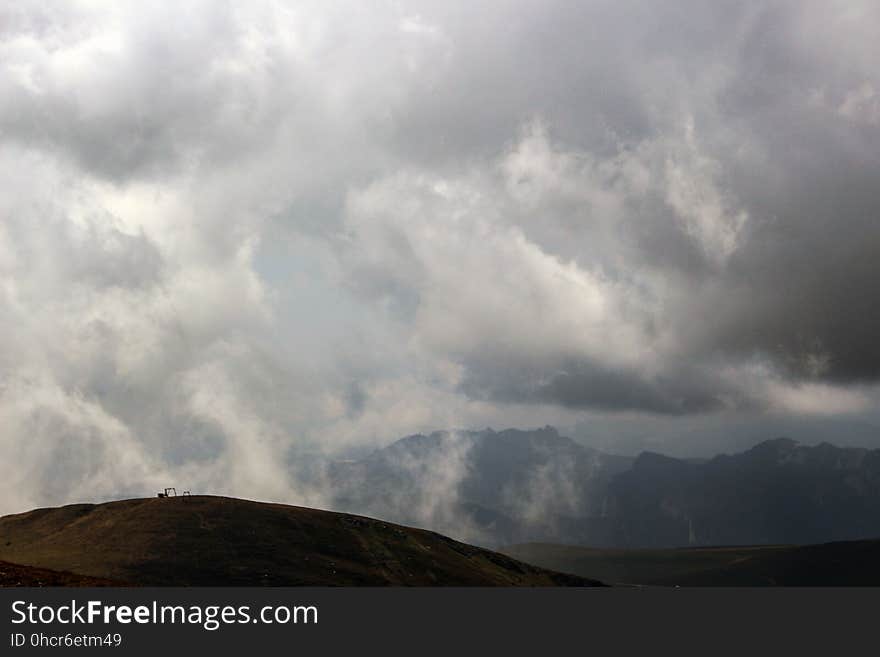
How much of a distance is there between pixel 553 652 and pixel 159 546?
447 feet

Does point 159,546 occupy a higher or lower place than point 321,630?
higher

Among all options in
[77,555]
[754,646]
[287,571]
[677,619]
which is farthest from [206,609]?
[77,555]

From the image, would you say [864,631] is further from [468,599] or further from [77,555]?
[77,555]

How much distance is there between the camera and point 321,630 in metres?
90.4

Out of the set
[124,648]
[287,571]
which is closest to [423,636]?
[124,648]

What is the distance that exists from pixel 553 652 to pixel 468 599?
226 feet

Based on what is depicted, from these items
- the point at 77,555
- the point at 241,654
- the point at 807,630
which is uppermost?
the point at 77,555

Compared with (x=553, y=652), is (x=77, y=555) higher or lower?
higher

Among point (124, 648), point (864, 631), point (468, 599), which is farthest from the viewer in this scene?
point (468, 599)

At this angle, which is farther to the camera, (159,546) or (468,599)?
(159,546)

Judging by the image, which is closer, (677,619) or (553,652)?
(553,652)

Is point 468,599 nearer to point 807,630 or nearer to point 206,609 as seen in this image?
point 807,630

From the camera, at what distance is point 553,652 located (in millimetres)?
88812

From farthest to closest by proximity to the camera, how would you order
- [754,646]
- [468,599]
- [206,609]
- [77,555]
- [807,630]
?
1. [77,555]
2. [468,599]
3. [807,630]
4. [754,646]
5. [206,609]
